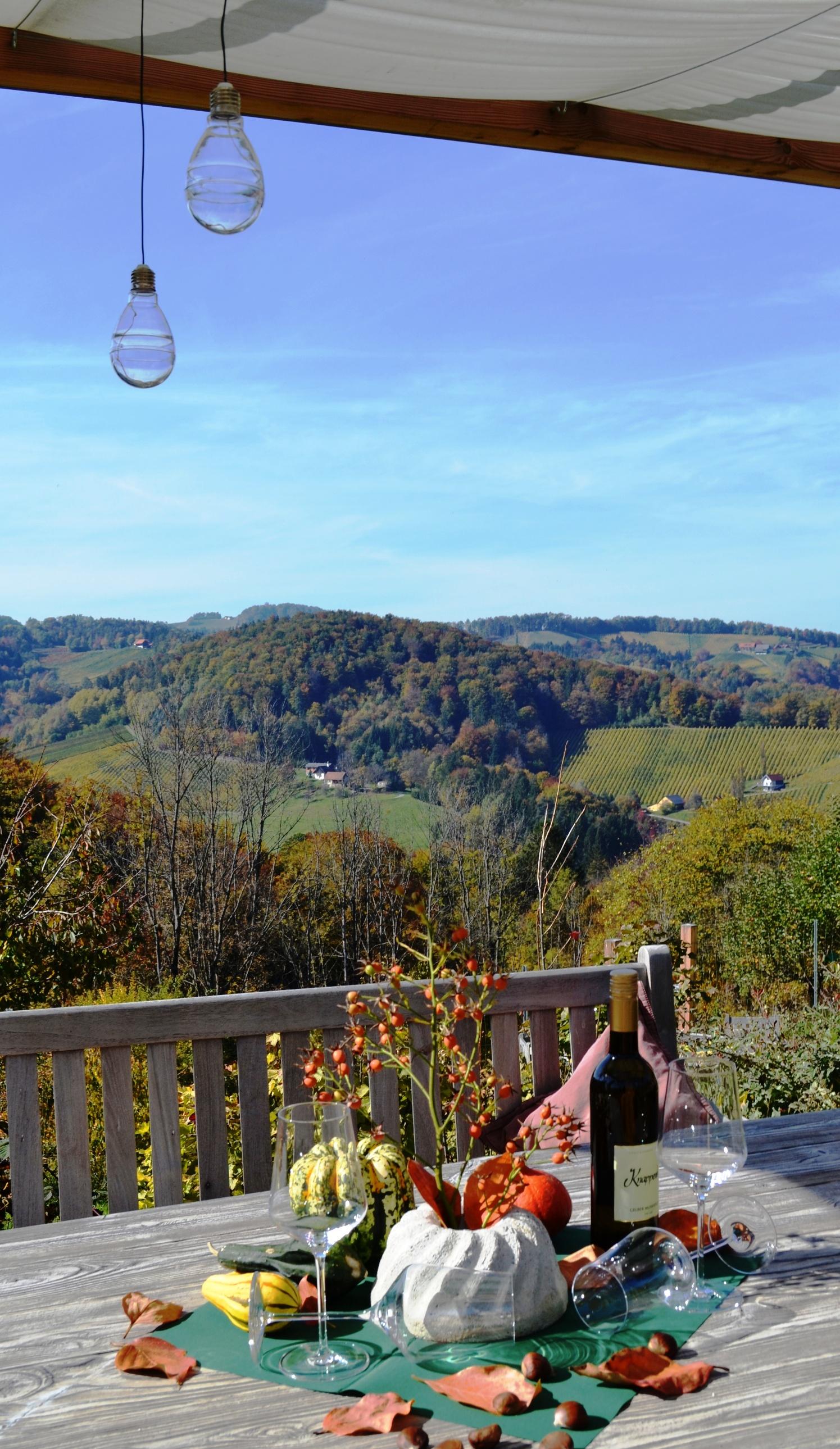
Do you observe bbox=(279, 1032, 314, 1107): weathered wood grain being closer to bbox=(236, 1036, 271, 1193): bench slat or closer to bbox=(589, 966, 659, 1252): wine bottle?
bbox=(236, 1036, 271, 1193): bench slat

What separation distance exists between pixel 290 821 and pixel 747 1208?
41.3ft

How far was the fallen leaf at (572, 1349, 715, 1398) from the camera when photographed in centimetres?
84

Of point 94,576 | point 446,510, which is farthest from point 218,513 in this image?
point 446,510

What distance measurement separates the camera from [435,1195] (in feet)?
3.04

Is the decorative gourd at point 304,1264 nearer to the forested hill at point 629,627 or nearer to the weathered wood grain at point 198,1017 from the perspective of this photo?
the weathered wood grain at point 198,1017

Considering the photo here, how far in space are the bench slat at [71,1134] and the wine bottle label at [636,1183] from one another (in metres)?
0.94

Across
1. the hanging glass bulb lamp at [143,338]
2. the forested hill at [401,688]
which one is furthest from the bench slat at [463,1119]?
the forested hill at [401,688]

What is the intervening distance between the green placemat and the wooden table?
14mm

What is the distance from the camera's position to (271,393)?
124 ft

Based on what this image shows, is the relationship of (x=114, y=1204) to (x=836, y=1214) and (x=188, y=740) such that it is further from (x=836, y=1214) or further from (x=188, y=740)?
(x=188, y=740)

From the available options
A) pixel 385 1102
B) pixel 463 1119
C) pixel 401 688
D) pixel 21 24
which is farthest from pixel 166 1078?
pixel 401 688

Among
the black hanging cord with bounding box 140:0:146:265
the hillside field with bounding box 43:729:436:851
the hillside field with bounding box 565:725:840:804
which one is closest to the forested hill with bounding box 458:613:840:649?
the hillside field with bounding box 565:725:840:804

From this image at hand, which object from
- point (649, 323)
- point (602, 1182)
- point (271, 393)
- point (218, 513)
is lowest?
point (602, 1182)

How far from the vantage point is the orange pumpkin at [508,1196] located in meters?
0.92
